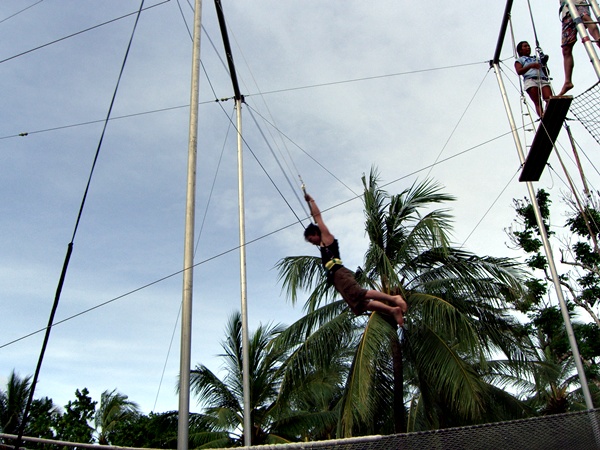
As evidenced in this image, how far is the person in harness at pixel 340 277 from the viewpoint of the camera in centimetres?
581

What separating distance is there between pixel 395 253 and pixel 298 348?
2952 millimetres

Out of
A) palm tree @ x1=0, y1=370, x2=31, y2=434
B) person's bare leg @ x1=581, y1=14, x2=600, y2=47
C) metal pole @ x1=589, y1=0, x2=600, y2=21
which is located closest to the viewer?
metal pole @ x1=589, y1=0, x2=600, y2=21

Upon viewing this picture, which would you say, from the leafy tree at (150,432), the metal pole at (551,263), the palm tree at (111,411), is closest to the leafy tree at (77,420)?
the leafy tree at (150,432)

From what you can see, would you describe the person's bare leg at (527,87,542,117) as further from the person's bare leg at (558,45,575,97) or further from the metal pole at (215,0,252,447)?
the metal pole at (215,0,252,447)

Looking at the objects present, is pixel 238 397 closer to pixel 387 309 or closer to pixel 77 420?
pixel 77 420

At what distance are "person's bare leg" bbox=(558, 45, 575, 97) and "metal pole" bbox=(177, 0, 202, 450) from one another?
4.62 meters

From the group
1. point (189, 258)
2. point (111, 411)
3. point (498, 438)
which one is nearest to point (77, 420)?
point (189, 258)

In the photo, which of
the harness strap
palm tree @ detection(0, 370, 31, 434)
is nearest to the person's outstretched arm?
the harness strap

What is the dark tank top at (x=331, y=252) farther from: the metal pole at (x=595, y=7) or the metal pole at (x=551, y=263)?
the metal pole at (x=551, y=263)

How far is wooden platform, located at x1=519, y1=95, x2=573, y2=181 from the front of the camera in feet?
20.9

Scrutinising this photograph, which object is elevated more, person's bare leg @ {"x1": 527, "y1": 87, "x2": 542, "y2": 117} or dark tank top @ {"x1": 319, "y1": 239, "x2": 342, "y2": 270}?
person's bare leg @ {"x1": 527, "y1": 87, "x2": 542, "y2": 117}

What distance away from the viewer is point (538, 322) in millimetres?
15484

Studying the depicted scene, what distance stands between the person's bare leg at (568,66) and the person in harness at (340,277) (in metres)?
3.43

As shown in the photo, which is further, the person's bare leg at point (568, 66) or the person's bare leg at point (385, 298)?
the person's bare leg at point (568, 66)
